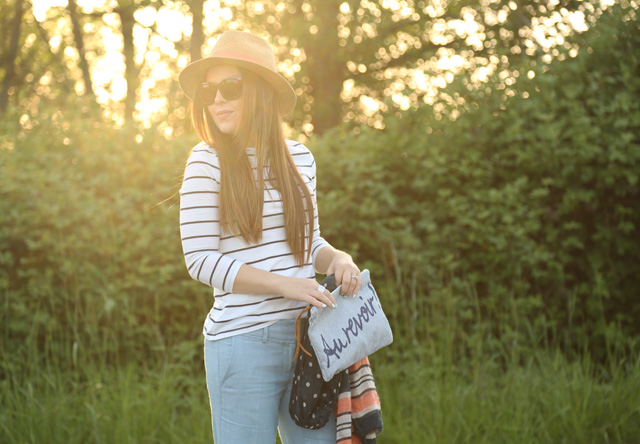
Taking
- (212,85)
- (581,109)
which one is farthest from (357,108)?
(212,85)

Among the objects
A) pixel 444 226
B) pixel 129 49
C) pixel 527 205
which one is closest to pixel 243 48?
pixel 444 226

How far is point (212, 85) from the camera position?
198 centimetres

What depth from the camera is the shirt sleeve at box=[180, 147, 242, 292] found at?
1.79 meters

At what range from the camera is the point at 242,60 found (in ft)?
6.41

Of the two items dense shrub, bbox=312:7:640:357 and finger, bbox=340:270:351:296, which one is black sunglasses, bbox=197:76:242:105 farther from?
dense shrub, bbox=312:7:640:357

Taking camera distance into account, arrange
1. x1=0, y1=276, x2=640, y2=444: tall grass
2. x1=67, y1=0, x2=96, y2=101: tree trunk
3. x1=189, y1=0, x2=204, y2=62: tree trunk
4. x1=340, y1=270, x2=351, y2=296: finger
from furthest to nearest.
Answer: x1=67, y1=0, x2=96, y2=101: tree trunk, x1=189, y1=0, x2=204, y2=62: tree trunk, x1=0, y1=276, x2=640, y2=444: tall grass, x1=340, y1=270, x2=351, y2=296: finger

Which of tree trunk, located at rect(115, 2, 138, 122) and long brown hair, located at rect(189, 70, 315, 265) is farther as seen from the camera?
tree trunk, located at rect(115, 2, 138, 122)

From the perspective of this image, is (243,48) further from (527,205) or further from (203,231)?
(527,205)

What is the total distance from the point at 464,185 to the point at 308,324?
10.1 feet

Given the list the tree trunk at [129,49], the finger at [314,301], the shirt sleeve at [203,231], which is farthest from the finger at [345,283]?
the tree trunk at [129,49]

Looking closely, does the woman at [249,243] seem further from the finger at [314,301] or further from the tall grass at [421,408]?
the tall grass at [421,408]

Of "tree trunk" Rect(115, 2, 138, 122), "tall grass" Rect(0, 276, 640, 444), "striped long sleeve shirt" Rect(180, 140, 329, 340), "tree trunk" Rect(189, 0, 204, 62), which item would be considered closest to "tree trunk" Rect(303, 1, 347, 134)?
"tree trunk" Rect(189, 0, 204, 62)

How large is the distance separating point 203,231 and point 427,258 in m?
2.90

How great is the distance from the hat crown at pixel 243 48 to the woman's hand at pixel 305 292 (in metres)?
0.74
